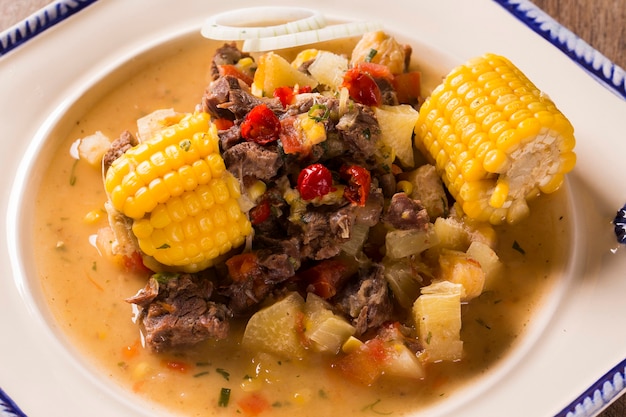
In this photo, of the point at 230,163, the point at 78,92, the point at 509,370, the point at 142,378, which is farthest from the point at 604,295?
the point at 78,92

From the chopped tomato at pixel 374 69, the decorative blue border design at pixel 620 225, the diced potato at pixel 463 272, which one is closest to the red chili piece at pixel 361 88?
the chopped tomato at pixel 374 69

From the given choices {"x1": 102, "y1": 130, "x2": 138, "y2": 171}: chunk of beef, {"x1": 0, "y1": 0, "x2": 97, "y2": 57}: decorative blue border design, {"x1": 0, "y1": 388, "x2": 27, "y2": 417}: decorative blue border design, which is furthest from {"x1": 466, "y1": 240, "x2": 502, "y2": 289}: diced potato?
{"x1": 0, "y1": 0, "x2": 97, "y2": 57}: decorative blue border design

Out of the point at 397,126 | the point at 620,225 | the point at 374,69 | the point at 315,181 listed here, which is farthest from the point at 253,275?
the point at 620,225

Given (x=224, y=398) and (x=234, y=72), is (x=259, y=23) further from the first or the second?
(x=224, y=398)

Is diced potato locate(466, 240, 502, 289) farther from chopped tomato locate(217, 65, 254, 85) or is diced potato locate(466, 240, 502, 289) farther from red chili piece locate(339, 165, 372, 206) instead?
chopped tomato locate(217, 65, 254, 85)

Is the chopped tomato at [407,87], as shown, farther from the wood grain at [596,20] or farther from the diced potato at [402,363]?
the diced potato at [402,363]

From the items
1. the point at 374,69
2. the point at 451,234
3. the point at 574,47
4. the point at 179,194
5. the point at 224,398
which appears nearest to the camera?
the point at 179,194
